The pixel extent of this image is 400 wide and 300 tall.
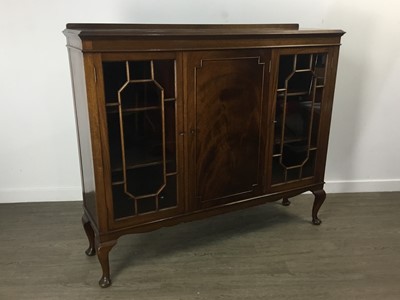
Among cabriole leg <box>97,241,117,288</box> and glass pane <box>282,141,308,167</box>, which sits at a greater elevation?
glass pane <box>282,141,308,167</box>

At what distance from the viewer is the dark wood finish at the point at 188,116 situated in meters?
1.59

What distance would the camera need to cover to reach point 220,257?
80.4 inches

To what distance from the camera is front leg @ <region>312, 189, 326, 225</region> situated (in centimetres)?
231

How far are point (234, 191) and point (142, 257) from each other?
1.98 ft

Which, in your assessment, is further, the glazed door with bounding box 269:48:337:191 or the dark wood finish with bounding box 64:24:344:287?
the glazed door with bounding box 269:48:337:191

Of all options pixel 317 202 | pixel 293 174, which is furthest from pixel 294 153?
pixel 317 202

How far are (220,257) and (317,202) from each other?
2.37ft

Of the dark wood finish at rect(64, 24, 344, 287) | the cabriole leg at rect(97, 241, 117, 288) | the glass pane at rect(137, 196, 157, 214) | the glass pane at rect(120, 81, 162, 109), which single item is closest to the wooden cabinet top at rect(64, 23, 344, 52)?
the dark wood finish at rect(64, 24, 344, 287)

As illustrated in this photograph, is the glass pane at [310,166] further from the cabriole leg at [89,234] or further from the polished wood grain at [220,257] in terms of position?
the cabriole leg at [89,234]

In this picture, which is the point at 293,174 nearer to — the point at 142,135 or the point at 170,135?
the point at 170,135

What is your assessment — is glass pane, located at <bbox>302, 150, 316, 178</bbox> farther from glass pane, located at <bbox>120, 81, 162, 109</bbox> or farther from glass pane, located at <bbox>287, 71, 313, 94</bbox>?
glass pane, located at <bbox>120, 81, 162, 109</bbox>

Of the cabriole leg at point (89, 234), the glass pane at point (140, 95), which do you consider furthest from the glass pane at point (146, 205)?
the glass pane at point (140, 95)

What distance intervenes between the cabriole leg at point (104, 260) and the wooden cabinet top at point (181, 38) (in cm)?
87

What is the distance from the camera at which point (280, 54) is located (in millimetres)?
1884
